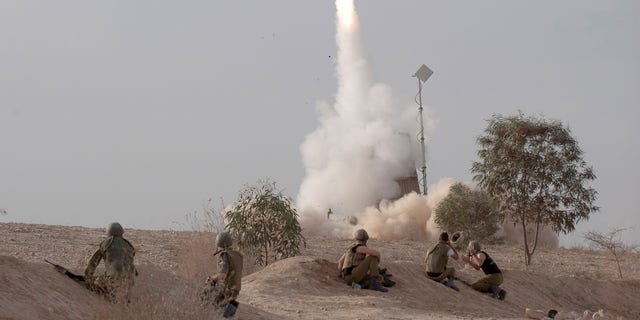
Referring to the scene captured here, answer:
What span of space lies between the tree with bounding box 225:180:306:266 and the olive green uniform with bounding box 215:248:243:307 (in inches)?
326

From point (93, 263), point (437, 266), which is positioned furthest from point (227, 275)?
point (437, 266)

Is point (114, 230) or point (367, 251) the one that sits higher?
point (367, 251)

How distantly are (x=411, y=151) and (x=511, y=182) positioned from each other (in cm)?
1457

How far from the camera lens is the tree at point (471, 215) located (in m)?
36.5

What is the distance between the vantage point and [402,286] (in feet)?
59.1

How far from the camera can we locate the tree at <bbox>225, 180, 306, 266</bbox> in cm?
2166

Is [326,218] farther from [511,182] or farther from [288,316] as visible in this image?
[288,316]

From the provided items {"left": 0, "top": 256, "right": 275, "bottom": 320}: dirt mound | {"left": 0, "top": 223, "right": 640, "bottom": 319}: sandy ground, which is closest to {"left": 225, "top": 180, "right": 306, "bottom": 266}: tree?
{"left": 0, "top": 223, "right": 640, "bottom": 319}: sandy ground

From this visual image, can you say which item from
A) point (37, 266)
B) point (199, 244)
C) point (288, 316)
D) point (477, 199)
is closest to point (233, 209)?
point (199, 244)

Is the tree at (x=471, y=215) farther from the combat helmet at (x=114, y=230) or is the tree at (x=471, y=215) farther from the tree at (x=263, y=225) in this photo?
the combat helmet at (x=114, y=230)

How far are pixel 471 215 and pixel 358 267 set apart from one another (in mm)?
20035

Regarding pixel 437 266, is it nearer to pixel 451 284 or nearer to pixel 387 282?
pixel 451 284

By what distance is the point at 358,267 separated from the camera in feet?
56.5

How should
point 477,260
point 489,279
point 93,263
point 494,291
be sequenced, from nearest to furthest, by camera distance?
1. point 93,263
2. point 477,260
3. point 489,279
4. point 494,291
